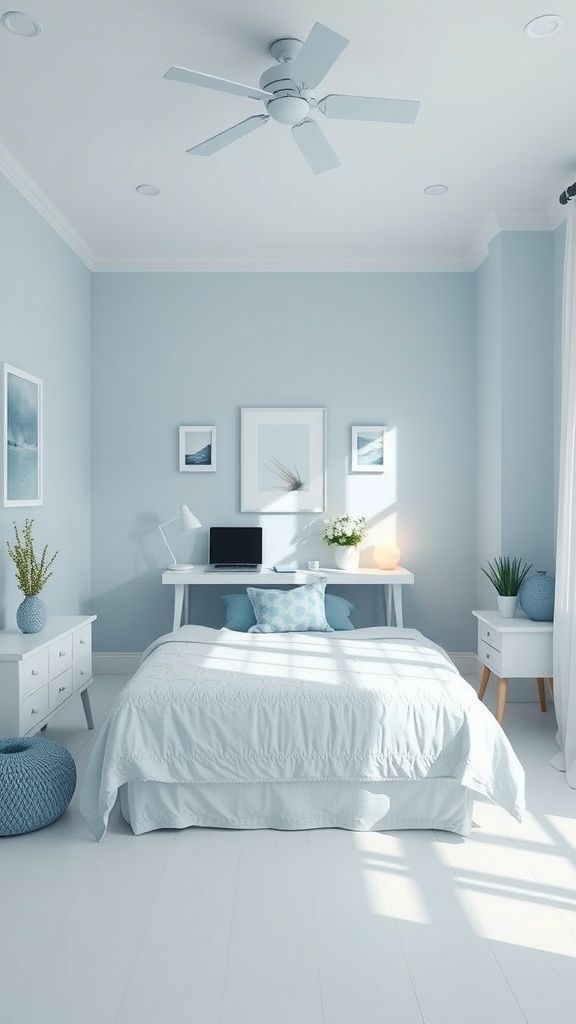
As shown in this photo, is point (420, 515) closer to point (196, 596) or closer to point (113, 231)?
point (196, 596)

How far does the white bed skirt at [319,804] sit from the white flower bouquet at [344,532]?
2309 mm

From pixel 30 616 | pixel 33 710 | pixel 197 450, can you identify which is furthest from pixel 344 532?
pixel 33 710

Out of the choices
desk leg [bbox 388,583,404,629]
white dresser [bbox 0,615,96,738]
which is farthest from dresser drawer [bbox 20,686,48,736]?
desk leg [bbox 388,583,404,629]

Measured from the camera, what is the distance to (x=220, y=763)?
9.55 feet

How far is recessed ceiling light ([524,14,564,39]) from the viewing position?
2686 mm

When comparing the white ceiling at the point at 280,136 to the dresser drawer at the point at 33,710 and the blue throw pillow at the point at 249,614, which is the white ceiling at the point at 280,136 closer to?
the blue throw pillow at the point at 249,614

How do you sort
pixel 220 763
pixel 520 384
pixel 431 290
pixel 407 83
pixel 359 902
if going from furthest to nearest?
pixel 431 290, pixel 520 384, pixel 407 83, pixel 220 763, pixel 359 902

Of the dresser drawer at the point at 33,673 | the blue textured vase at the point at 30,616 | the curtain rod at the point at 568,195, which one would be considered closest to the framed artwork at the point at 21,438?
the blue textured vase at the point at 30,616

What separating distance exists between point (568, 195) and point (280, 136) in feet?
4.90

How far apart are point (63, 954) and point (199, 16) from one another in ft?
9.75

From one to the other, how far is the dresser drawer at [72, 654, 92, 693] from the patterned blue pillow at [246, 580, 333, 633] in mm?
883

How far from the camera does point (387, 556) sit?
16.9 feet

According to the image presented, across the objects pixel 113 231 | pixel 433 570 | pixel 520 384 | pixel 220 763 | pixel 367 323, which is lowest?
pixel 220 763

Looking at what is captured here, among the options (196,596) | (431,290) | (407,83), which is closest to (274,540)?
(196,596)
